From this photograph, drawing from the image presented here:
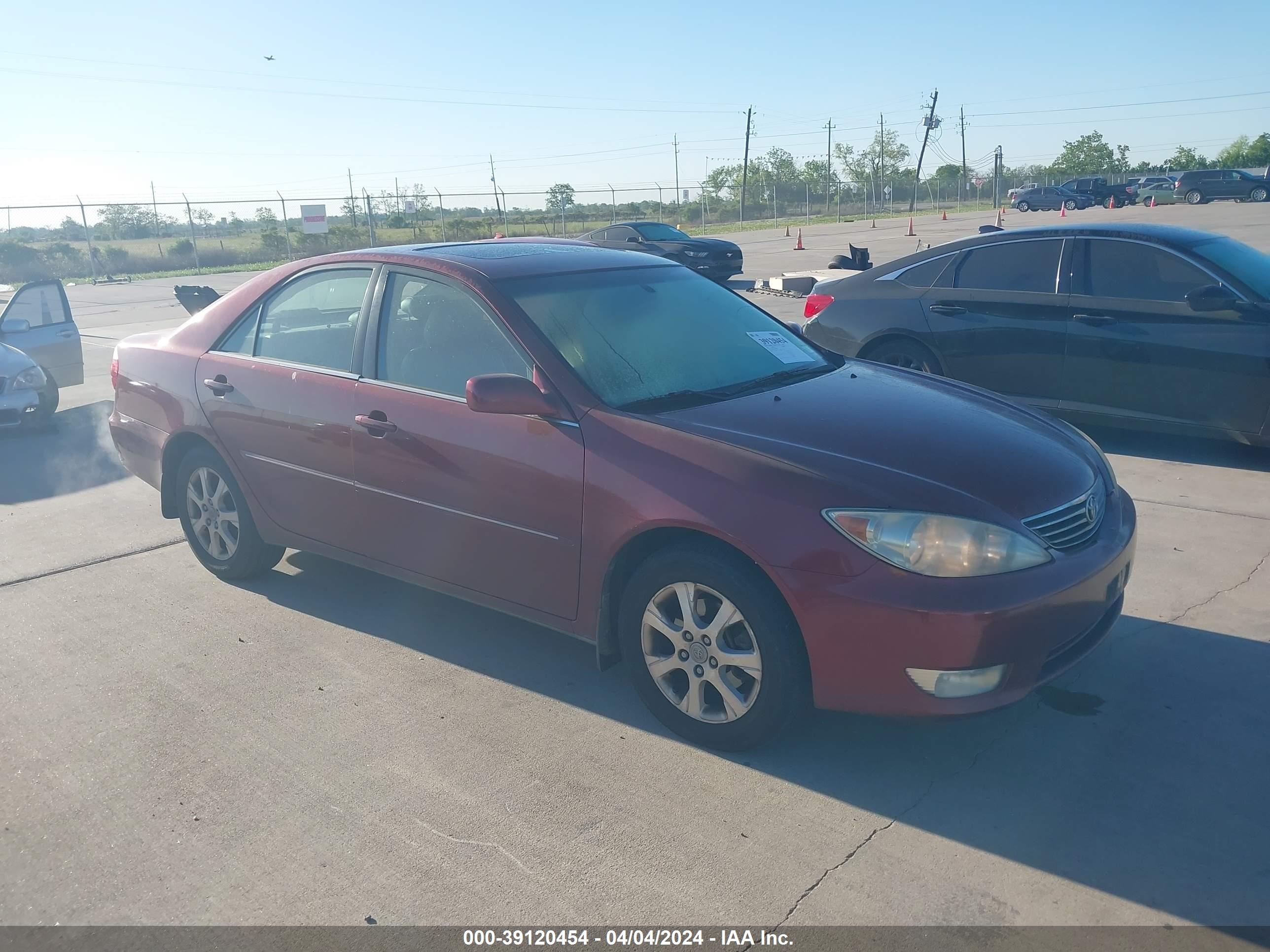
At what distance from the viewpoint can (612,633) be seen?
381 centimetres

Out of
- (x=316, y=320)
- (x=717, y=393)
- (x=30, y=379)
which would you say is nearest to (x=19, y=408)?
(x=30, y=379)

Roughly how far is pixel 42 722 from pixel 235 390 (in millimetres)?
1702

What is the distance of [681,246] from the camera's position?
74.9 feet

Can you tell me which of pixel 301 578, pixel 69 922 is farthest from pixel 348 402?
pixel 69 922

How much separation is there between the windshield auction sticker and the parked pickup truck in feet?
183

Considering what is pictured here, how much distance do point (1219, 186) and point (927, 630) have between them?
5431 cm

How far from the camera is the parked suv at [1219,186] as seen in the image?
157ft

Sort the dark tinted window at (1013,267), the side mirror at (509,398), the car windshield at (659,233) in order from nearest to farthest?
1. the side mirror at (509,398)
2. the dark tinted window at (1013,267)
3. the car windshield at (659,233)

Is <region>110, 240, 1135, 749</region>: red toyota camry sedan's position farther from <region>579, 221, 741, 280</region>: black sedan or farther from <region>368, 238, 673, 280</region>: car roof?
<region>579, 221, 741, 280</region>: black sedan

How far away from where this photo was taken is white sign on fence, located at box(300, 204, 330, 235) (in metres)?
34.3

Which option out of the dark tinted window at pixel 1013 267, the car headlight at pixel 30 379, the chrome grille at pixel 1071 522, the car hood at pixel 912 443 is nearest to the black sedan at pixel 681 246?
the car headlight at pixel 30 379

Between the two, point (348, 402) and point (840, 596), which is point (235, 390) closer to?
point (348, 402)

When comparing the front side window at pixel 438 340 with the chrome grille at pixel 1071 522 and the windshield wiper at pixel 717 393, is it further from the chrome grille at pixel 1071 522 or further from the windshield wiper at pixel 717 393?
the chrome grille at pixel 1071 522

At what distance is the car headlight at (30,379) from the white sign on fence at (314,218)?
87.2 feet
